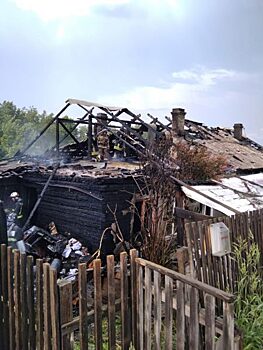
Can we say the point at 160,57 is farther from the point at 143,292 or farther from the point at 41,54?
the point at 143,292

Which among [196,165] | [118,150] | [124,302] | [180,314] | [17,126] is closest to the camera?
[180,314]

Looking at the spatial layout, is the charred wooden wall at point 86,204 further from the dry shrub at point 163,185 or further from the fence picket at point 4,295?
the fence picket at point 4,295

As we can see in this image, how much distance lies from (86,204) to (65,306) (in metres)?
5.84

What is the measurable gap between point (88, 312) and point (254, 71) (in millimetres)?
13777

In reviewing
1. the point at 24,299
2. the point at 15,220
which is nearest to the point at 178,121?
the point at 15,220

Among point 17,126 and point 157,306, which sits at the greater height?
point 17,126

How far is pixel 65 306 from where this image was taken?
262 cm

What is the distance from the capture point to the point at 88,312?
2.83m

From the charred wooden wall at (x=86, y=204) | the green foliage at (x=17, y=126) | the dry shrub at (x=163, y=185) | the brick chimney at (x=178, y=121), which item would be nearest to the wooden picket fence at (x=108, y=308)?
the dry shrub at (x=163, y=185)

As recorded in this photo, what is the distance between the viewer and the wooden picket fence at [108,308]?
2.58 meters

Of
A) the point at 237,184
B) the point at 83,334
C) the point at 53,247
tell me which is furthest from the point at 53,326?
the point at 237,184

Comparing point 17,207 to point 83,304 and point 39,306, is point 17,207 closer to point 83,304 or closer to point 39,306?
point 39,306

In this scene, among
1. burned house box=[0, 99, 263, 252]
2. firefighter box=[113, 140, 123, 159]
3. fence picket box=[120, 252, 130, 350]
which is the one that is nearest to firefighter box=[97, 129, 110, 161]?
burned house box=[0, 99, 263, 252]

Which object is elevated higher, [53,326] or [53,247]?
[53,326]
